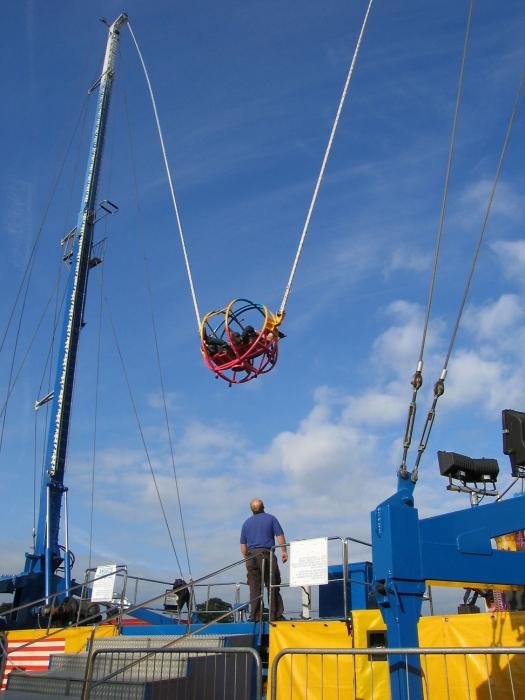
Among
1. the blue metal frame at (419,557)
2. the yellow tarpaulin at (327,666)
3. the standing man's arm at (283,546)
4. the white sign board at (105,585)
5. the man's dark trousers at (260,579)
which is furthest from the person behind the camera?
the white sign board at (105,585)

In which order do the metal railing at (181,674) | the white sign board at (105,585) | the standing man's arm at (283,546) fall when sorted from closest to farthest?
1. the metal railing at (181,674)
2. the standing man's arm at (283,546)
3. the white sign board at (105,585)

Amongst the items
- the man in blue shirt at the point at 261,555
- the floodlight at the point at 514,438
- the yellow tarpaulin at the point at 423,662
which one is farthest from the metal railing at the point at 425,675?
the floodlight at the point at 514,438

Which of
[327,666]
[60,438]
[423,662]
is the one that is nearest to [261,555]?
[327,666]

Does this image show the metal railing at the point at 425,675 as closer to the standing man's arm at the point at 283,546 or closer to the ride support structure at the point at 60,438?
the standing man's arm at the point at 283,546

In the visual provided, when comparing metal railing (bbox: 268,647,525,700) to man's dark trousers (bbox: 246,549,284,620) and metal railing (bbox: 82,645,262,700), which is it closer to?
metal railing (bbox: 82,645,262,700)

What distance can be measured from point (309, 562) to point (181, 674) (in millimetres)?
2433

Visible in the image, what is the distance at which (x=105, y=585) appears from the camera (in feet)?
42.7

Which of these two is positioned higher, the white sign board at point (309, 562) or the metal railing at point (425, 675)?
the white sign board at point (309, 562)

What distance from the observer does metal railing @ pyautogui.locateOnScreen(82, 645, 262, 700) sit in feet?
21.7

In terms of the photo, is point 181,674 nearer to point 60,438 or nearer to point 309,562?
point 309,562

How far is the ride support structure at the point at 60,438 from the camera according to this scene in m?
14.7

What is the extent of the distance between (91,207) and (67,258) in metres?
1.84

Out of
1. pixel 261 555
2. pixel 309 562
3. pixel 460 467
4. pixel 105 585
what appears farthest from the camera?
pixel 105 585

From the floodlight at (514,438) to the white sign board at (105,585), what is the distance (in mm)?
9927
